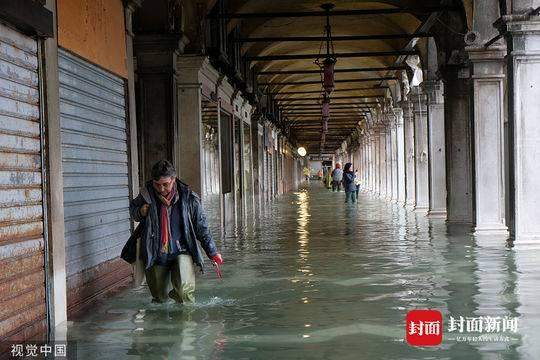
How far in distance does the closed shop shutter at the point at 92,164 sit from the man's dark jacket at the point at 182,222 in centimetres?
68

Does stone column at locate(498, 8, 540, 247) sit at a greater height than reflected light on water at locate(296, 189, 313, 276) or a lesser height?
greater

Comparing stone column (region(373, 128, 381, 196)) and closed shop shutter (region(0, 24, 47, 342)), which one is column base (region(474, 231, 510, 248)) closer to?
closed shop shutter (region(0, 24, 47, 342))

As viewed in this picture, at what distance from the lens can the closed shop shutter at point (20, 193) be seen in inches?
220

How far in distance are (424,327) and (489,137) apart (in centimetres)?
864

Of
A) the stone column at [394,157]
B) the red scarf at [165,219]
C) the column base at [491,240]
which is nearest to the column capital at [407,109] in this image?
the stone column at [394,157]

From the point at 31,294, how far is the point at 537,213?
849 centimetres

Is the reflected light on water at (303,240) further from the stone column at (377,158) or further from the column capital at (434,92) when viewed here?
the stone column at (377,158)

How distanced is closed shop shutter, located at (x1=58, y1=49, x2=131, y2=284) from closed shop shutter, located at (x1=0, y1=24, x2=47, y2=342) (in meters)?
0.86

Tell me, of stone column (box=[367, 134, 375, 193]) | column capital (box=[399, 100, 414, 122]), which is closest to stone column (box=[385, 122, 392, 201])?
column capital (box=[399, 100, 414, 122])

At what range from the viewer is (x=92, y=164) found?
7992mm

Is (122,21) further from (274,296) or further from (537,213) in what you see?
(537,213)

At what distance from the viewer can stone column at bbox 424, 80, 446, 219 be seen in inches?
786

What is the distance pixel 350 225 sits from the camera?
1773cm

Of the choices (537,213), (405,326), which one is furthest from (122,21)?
(537,213)
